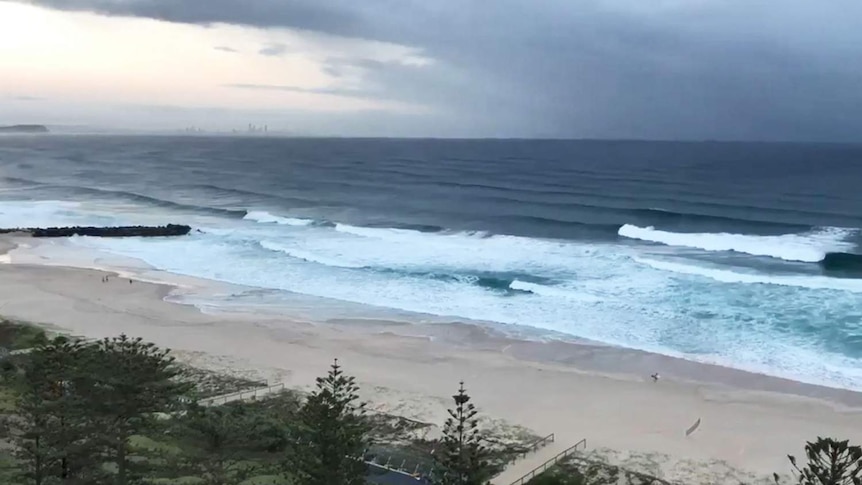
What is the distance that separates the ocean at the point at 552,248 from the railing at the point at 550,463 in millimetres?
9655

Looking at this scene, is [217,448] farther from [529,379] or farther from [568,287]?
[568,287]

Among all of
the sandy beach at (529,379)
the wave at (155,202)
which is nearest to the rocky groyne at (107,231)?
the wave at (155,202)

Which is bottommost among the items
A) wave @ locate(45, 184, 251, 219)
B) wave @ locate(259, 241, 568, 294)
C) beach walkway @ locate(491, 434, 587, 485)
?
beach walkway @ locate(491, 434, 587, 485)

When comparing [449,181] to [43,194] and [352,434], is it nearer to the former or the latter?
[43,194]

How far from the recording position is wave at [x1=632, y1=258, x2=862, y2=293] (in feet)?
117

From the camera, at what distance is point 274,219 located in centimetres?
6053

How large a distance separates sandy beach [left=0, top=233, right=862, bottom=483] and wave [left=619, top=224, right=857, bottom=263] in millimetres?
21679

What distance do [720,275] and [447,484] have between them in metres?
30.8

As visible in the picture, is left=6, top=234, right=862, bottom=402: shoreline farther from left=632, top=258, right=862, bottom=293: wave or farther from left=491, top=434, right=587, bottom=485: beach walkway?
left=632, top=258, right=862, bottom=293: wave

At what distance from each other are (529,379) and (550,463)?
21.8ft

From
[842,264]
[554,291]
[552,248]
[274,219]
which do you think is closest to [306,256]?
[552,248]

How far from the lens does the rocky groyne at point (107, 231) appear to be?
5197 centimetres

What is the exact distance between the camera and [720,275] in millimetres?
37906

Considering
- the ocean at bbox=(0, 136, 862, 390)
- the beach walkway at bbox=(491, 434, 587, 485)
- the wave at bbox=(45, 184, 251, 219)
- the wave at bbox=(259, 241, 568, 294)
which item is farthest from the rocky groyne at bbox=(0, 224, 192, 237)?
the beach walkway at bbox=(491, 434, 587, 485)
